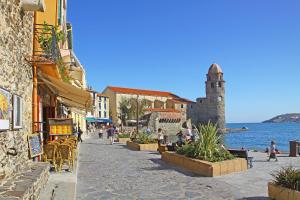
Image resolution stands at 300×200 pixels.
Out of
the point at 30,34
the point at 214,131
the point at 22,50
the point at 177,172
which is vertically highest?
the point at 30,34

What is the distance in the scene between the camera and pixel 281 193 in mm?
7383

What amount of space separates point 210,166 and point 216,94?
3213 inches

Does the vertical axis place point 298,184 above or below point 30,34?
below

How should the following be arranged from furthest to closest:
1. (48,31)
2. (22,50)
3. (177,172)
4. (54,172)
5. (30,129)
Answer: (177,172) → (54,172) → (48,31) → (30,129) → (22,50)

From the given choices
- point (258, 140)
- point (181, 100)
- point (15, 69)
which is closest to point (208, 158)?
point (15, 69)

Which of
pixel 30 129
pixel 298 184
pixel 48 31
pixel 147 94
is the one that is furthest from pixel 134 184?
pixel 147 94

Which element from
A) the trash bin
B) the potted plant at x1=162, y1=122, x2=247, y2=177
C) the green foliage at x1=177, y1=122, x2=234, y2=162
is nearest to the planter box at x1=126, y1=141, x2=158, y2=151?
the potted plant at x1=162, y1=122, x2=247, y2=177

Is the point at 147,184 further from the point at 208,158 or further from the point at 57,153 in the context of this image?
the point at 208,158

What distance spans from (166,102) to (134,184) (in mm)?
99576

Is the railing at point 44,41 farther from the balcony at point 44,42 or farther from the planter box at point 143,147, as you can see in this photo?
the planter box at point 143,147

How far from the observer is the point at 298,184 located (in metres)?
7.17

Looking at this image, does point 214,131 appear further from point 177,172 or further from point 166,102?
point 166,102

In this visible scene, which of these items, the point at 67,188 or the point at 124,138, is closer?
the point at 67,188

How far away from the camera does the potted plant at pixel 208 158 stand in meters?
11.3
